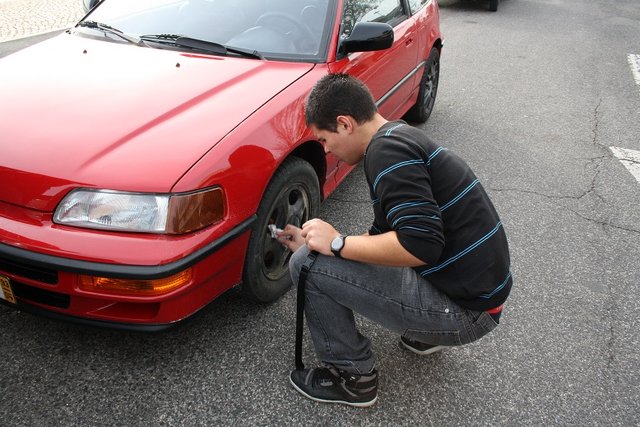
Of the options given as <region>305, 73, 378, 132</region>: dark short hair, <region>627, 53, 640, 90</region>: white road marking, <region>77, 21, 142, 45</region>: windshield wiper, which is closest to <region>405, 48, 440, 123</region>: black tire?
<region>77, 21, 142, 45</region>: windshield wiper

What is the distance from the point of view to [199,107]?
91.3 inches

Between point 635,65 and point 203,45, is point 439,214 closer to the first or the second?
point 203,45

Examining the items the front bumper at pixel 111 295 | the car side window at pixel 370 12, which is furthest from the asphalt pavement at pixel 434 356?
the car side window at pixel 370 12

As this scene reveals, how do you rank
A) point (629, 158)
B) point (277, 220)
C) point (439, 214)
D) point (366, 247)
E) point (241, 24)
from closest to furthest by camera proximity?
point (439, 214) < point (366, 247) < point (277, 220) < point (241, 24) < point (629, 158)

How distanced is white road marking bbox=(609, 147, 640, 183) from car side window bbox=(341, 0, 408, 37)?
7.10 ft

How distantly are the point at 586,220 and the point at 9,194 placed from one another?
130 inches

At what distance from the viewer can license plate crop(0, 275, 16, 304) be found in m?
2.03

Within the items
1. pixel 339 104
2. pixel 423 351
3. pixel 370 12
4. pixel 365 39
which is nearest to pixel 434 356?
pixel 423 351

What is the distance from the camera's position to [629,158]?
4.57 m

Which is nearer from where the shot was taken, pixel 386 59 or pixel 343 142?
pixel 343 142

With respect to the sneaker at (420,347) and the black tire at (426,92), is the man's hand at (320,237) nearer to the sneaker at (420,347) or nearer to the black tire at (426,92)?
the sneaker at (420,347)

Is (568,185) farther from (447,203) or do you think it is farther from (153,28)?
(153,28)

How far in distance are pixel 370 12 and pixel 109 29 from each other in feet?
5.35

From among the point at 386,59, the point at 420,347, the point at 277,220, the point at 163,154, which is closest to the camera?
the point at 163,154
